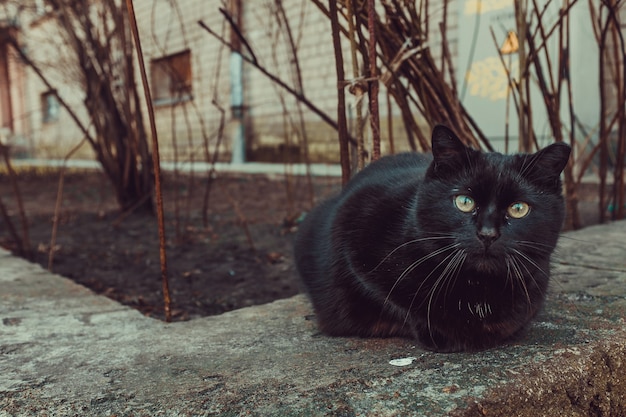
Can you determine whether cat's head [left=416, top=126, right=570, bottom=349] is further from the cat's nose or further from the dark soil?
the dark soil

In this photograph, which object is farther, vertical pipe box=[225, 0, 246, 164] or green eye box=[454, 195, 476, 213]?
vertical pipe box=[225, 0, 246, 164]

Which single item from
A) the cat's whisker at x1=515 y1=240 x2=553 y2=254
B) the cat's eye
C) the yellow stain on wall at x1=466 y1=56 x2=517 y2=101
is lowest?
the cat's whisker at x1=515 y1=240 x2=553 y2=254

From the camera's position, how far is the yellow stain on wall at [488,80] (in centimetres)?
532

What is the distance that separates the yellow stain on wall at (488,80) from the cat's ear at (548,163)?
4448 millimetres

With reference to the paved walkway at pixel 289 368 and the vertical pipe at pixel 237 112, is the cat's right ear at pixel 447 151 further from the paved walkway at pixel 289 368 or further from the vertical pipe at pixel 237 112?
the vertical pipe at pixel 237 112

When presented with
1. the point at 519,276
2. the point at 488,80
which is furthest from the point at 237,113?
the point at 519,276

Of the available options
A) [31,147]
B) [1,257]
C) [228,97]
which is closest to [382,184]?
[1,257]

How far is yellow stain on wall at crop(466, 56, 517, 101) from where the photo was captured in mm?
5324

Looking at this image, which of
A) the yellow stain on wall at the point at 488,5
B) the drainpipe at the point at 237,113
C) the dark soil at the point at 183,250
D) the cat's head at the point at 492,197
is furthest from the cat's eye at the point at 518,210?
the drainpipe at the point at 237,113

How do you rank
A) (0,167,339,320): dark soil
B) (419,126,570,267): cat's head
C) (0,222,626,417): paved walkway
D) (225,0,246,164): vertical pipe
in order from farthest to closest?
(225,0,246,164): vertical pipe, (0,167,339,320): dark soil, (419,126,570,267): cat's head, (0,222,626,417): paved walkway

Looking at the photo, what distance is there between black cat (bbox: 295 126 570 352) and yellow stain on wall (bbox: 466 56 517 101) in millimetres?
4473

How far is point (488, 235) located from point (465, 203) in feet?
0.31

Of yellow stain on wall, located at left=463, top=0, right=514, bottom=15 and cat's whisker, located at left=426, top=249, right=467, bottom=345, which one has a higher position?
yellow stain on wall, located at left=463, top=0, right=514, bottom=15

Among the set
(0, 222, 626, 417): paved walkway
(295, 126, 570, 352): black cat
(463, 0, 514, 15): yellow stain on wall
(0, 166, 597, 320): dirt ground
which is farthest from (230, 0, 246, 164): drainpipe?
(295, 126, 570, 352): black cat
